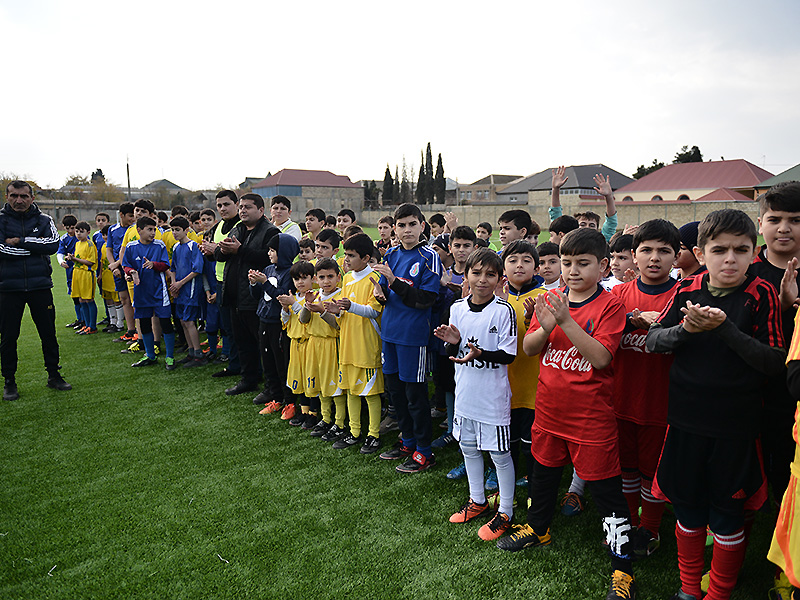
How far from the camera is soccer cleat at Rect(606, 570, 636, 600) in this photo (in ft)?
7.51

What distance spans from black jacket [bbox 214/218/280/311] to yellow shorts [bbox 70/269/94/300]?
4.81m

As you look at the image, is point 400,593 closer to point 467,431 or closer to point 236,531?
point 467,431

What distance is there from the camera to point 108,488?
11.6 ft

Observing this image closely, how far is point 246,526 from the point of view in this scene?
305cm

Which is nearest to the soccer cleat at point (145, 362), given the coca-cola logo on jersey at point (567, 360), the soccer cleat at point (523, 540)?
the soccer cleat at point (523, 540)

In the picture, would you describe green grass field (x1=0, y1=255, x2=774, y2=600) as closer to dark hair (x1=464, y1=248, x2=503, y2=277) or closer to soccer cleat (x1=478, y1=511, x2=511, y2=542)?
soccer cleat (x1=478, y1=511, x2=511, y2=542)

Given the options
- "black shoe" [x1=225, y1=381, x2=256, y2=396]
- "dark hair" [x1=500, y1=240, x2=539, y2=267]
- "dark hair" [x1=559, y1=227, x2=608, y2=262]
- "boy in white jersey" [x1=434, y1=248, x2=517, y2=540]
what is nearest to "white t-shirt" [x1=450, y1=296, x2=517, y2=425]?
"boy in white jersey" [x1=434, y1=248, x2=517, y2=540]

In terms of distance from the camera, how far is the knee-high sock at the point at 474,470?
117 inches

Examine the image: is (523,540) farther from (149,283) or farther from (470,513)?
(149,283)

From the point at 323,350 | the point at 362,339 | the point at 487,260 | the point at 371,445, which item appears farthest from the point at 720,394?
the point at 323,350

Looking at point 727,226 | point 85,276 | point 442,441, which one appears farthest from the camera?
point 85,276

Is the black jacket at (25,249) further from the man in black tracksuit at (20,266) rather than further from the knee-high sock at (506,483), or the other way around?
the knee-high sock at (506,483)

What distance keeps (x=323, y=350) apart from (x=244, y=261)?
1637mm

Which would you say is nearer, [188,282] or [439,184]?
[188,282]
